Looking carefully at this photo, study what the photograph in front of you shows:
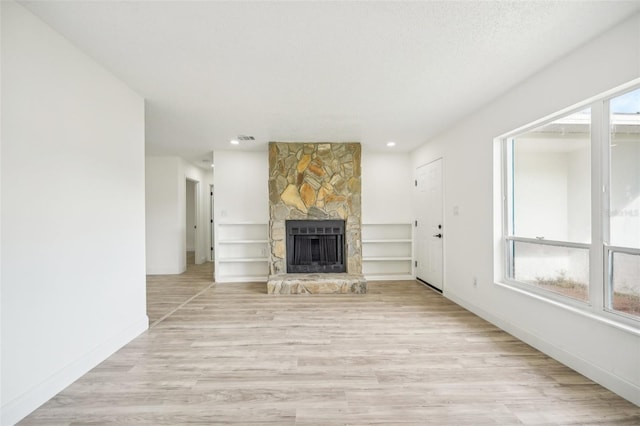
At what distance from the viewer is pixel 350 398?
1843mm

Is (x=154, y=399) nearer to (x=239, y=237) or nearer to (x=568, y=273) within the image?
(x=568, y=273)

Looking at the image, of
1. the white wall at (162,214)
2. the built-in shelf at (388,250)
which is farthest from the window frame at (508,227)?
the white wall at (162,214)

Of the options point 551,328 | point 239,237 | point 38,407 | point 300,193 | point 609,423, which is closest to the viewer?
point 609,423

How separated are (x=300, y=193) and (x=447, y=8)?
334 cm

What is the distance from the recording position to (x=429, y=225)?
4730 millimetres

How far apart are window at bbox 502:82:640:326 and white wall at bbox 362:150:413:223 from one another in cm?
243

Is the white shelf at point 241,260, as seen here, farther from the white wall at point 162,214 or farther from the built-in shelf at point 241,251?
the white wall at point 162,214

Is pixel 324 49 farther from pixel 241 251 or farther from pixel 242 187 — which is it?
pixel 241 251

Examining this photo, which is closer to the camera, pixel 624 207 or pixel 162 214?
pixel 624 207

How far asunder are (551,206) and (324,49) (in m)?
2.41

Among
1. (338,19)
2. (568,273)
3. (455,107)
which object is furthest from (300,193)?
(568,273)

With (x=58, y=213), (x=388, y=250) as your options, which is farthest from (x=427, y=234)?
(x=58, y=213)

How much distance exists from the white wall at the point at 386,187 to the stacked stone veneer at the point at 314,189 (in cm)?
70

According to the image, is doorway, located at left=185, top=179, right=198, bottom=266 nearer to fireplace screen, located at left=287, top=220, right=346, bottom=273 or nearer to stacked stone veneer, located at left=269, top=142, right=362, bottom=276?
stacked stone veneer, located at left=269, top=142, right=362, bottom=276
